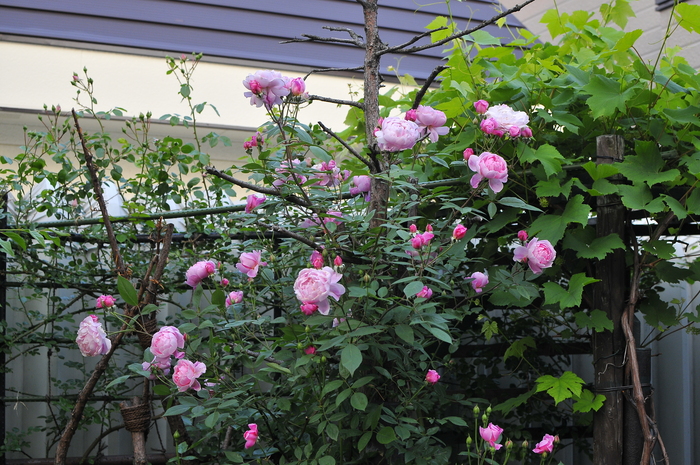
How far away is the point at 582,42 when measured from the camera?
1.72 meters

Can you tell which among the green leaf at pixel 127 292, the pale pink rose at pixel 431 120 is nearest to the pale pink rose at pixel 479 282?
the pale pink rose at pixel 431 120

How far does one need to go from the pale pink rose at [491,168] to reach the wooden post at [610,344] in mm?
419

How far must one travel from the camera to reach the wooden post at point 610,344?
5.15 ft

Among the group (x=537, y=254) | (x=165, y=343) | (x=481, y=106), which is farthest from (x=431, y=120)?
(x=165, y=343)

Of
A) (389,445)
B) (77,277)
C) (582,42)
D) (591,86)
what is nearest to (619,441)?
(389,445)

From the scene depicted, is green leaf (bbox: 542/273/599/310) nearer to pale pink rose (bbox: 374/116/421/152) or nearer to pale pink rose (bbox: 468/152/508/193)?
pale pink rose (bbox: 468/152/508/193)

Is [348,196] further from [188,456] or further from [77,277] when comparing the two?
[77,277]

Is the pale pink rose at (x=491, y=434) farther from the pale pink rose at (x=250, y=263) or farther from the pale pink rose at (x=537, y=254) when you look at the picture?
the pale pink rose at (x=250, y=263)

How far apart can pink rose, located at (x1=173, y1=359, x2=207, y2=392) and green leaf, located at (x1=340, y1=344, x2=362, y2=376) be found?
343mm

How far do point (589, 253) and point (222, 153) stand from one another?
2831 millimetres

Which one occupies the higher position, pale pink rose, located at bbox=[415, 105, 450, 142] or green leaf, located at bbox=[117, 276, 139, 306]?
pale pink rose, located at bbox=[415, 105, 450, 142]

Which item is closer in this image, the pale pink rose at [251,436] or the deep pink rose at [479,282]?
the pale pink rose at [251,436]

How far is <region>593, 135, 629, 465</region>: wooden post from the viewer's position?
1568mm

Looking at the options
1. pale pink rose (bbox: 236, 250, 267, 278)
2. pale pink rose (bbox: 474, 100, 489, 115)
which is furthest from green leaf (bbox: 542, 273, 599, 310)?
pale pink rose (bbox: 236, 250, 267, 278)
